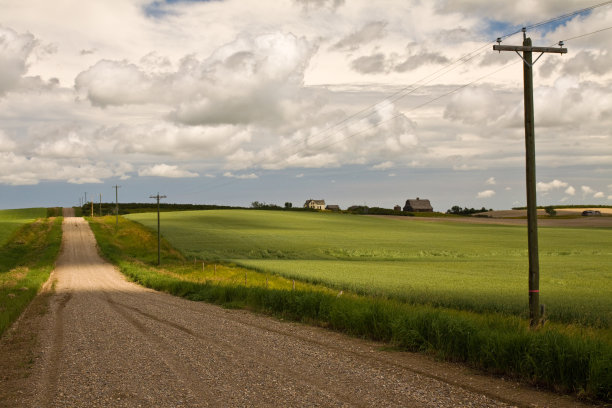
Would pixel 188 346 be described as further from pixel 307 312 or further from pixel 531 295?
pixel 531 295

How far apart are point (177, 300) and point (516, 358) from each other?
1908 cm

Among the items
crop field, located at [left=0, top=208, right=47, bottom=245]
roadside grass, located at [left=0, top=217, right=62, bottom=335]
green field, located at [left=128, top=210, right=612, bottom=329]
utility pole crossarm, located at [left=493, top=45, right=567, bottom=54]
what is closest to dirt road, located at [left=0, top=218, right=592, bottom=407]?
roadside grass, located at [left=0, top=217, right=62, bottom=335]

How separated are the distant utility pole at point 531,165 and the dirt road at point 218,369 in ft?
18.2

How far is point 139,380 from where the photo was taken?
1078cm

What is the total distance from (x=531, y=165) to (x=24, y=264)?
5366 cm

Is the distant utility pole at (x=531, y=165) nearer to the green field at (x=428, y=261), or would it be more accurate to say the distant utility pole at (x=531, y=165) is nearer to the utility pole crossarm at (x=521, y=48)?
the utility pole crossarm at (x=521, y=48)

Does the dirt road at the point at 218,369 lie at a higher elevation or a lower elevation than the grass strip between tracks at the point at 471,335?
lower

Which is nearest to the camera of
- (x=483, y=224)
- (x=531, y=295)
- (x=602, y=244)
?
(x=531, y=295)

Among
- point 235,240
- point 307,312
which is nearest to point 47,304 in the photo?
point 307,312

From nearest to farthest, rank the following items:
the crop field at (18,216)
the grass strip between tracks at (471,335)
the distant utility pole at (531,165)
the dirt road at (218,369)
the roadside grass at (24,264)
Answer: the dirt road at (218,369)
the grass strip between tracks at (471,335)
the distant utility pole at (531,165)
the roadside grass at (24,264)
the crop field at (18,216)

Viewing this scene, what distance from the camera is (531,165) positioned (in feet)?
53.1

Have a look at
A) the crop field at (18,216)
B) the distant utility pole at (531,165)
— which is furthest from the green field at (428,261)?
the crop field at (18,216)

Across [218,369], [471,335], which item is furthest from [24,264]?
[471,335]

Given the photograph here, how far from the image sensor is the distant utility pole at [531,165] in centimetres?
1606
